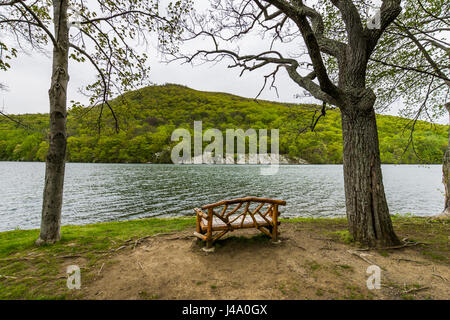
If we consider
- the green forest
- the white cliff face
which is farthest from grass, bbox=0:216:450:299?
the white cliff face

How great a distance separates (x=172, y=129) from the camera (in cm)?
9769

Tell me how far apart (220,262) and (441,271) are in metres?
4.53

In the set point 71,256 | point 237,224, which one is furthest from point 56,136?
point 237,224

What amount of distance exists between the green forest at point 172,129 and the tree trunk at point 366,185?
10.1 ft

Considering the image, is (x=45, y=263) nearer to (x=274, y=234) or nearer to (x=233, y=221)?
(x=233, y=221)

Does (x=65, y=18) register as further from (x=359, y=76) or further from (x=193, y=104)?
(x=193, y=104)

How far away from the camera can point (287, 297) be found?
331 centimetres

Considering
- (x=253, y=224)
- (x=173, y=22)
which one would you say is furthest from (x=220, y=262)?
(x=173, y=22)

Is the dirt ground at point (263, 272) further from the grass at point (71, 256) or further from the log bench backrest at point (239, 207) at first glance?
the log bench backrest at point (239, 207)

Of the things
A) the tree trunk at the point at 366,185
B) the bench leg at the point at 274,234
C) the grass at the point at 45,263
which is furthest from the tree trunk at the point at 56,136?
the tree trunk at the point at 366,185

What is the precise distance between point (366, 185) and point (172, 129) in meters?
98.3

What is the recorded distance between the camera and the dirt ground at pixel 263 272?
343cm

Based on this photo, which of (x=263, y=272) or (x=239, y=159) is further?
(x=239, y=159)

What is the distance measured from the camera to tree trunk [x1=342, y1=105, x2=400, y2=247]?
5.17 m
